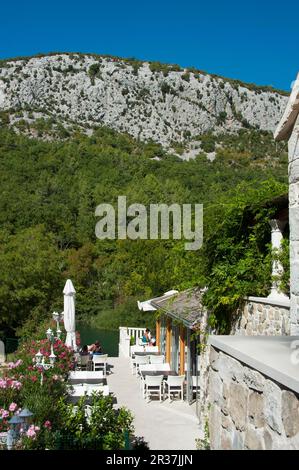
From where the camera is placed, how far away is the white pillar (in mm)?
6715

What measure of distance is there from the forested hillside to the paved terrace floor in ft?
8.17

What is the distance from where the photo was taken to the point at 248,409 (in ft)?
8.46

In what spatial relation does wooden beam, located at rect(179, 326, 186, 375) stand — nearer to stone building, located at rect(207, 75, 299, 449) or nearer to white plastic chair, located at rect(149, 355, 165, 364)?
white plastic chair, located at rect(149, 355, 165, 364)

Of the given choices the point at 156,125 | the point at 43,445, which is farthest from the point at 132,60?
the point at 43,445

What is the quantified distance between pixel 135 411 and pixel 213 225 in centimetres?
452

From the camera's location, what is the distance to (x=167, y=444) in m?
7.84

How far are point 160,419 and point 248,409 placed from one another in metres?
7.38

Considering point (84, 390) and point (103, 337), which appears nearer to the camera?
point (84, 390)

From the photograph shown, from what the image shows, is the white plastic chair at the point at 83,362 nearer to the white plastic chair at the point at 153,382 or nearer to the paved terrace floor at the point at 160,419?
the paved terrace floor at the point at 160,419

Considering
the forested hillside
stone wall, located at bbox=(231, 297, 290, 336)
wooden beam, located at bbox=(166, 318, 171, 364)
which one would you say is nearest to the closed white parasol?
wooden beam, located at bbox=(166, 318, 171, 364)

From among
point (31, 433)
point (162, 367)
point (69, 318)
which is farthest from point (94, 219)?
point (31, 433)

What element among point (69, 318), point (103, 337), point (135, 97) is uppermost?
point (135, 97)

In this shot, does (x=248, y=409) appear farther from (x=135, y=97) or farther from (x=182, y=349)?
(x=135, y=97)

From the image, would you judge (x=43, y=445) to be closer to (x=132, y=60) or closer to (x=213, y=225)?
(x=213, y=225)
